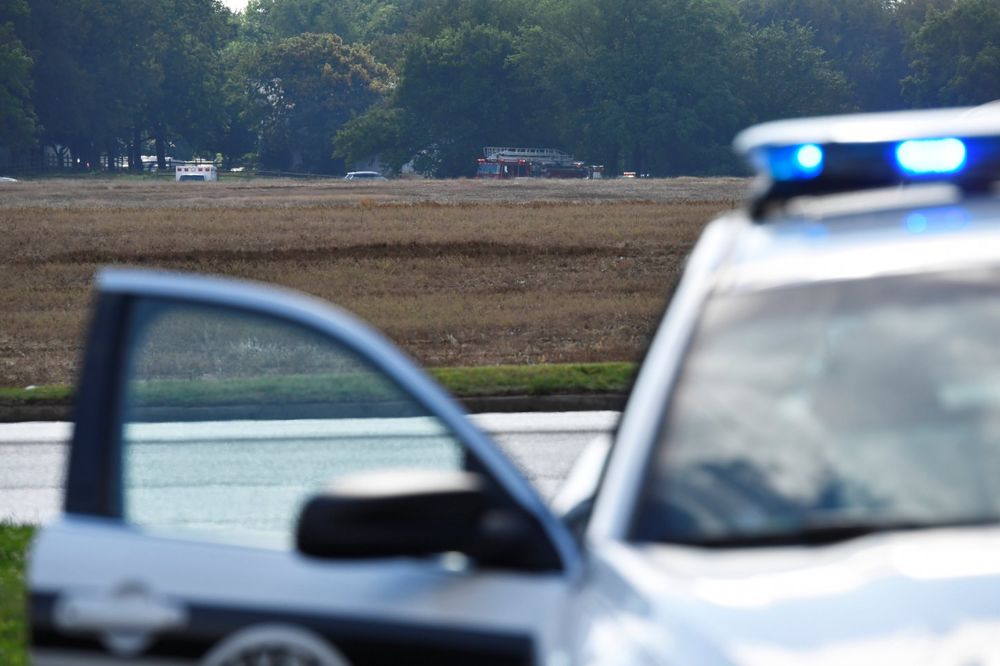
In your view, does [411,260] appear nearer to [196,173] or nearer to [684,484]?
[684,484]

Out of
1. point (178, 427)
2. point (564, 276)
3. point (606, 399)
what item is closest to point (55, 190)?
point (564, 276)

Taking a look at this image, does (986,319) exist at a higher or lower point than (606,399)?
higher

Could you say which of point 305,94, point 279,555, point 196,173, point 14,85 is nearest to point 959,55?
point 305,94

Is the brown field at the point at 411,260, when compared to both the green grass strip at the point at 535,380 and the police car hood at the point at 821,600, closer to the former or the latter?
the green grass strip at the point at 535,380

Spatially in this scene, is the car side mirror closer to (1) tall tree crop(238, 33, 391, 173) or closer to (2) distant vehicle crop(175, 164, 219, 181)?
(2) distant vehicle crop(175, 164, 219, 181)

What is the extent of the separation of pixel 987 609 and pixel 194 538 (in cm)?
124

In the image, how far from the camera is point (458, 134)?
113m

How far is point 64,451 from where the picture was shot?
11781mm

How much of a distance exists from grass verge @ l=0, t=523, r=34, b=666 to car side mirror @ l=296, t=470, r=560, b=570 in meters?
3.02

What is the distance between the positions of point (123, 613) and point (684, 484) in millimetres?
888

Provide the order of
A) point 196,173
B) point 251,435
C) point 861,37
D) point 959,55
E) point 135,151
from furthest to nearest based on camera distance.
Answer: point 861,37 → point 135,151 → point 959,55 → point 196,173 → point 251,435

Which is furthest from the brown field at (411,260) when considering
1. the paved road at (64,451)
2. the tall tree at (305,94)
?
the tall tree at (305,94)

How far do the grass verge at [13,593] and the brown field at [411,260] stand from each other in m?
7.94

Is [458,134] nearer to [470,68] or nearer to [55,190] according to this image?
[470,68]
